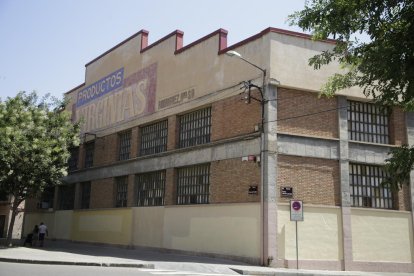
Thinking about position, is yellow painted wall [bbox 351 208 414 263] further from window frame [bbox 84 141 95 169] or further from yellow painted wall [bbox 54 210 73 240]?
yellow painted wall [bbox 54 210 73 240]

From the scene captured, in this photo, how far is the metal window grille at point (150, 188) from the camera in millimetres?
26328

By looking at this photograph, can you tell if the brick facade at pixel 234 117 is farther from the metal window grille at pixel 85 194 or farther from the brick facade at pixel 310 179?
the metal window grille at pixel 85 194

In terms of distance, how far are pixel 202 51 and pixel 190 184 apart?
688cm

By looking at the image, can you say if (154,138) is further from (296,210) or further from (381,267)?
(381,267)

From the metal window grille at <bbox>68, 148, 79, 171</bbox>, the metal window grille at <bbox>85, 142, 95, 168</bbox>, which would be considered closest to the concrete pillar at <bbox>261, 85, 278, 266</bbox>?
the metal window grille at <bbox>85, 142, 95, 168</bbox>

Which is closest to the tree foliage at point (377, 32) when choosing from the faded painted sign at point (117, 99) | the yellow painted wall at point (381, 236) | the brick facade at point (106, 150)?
the yellow painted wall at point (381, 236)

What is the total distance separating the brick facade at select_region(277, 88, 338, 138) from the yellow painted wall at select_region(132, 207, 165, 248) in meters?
8.69

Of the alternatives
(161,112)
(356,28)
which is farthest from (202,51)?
(356,28)

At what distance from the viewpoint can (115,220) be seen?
2903cm

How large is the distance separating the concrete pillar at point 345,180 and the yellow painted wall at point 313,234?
0.21 metres

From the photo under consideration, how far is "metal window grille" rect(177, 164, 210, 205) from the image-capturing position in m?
23.3

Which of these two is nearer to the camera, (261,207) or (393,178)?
(393,178)

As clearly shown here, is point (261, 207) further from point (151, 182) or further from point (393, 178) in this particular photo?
point (393, 178)

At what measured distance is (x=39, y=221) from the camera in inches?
1547
